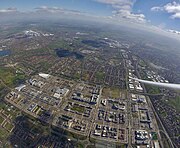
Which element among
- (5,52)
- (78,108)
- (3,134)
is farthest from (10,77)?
(5,52)

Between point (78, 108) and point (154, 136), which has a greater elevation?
point (154, 136)

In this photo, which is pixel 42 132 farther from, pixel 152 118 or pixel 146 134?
pixel 152 118

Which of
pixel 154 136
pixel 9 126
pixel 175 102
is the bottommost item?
pixel 9 126

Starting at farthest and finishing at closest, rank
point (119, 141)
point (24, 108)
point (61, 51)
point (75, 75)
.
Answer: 1. point (61, 51)
2. point (75, 75)
3. point (24, 108)
4. point (119, 141)

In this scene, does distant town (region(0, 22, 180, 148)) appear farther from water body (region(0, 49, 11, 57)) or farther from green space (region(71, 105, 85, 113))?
water body (region(0, 49, 11, 57))

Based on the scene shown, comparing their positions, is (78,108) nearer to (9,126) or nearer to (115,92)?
(115,92)

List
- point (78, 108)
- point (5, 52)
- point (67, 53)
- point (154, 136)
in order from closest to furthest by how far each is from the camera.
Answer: point (154, 136)
point (78, 108)
point (5, 52)
point (67, 53)

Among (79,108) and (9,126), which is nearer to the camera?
(9,126)

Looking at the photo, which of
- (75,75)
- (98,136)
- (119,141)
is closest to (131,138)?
(119,141)

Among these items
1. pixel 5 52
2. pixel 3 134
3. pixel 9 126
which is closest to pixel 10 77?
pixel 9 126

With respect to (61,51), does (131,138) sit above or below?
above

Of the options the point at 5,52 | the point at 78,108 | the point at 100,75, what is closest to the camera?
the point at 78,108
